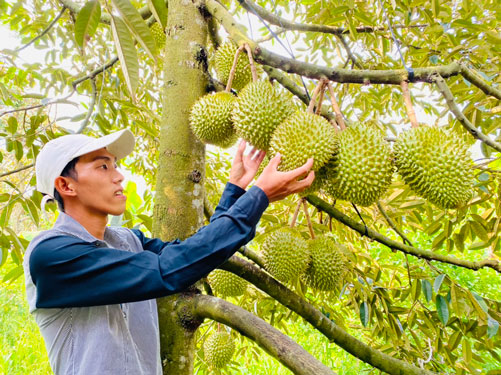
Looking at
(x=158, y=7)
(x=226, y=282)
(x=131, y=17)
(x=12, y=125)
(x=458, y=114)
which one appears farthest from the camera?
(x=226, y=282)

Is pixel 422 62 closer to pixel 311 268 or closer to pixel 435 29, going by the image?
pixel 435 29

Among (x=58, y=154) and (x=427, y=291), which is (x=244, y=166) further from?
(x=427, y=291)

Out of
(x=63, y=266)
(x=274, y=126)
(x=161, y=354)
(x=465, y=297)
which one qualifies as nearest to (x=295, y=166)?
Answer: (x=274, y=126)

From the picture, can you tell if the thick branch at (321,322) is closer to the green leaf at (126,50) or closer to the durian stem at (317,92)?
the durian stem at (317,92)

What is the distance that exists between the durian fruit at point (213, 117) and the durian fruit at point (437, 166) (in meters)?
0.56

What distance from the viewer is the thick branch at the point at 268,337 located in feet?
2.84

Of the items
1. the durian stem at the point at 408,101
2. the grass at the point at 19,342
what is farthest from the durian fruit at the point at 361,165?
the grass at the point at 19,342

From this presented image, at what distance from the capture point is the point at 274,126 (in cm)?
116

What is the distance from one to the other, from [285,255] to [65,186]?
29.6 inches

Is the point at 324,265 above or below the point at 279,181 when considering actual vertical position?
below

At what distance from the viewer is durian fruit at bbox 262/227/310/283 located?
1.31m

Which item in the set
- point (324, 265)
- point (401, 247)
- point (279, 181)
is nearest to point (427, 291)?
point (401, 247)

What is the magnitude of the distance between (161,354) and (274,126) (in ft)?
2.66

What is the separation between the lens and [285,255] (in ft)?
4.30
